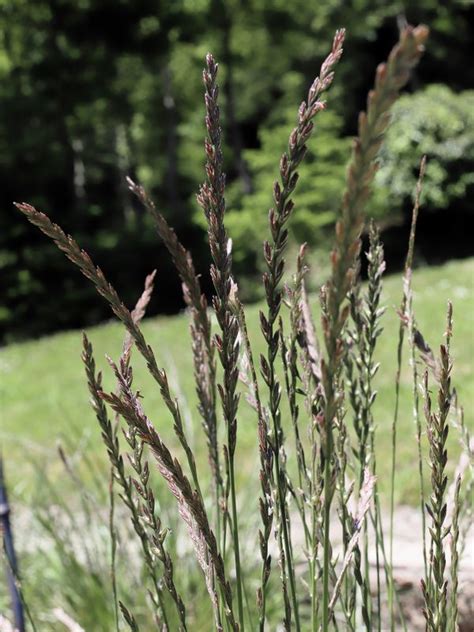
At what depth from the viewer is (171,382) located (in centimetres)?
709

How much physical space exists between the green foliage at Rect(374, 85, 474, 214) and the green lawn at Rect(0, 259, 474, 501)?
2.98m

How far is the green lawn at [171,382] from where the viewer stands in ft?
13.9

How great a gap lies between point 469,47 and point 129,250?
1197cm

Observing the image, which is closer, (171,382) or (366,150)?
(366,150)

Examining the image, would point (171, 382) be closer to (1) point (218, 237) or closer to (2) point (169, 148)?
(1) point (218, 237)

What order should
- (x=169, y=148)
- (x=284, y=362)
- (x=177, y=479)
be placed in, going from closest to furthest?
(x=177, y=479) → (x=284, y=362) → (x=169, y=148)

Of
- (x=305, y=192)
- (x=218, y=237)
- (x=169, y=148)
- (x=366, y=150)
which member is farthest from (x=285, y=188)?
(x=169, y=148)

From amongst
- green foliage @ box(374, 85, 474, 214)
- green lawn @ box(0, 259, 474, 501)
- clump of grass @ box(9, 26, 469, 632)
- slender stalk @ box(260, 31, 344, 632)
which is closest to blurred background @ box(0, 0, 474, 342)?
green foliage @ box(374, 85, 474, 214)

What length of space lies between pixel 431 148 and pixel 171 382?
890cm

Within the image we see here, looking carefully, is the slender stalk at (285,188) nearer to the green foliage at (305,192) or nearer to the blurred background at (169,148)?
the blurred background at (169,148)

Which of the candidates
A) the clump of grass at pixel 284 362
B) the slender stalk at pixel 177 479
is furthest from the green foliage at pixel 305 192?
the slender stalk at pixel 177 479

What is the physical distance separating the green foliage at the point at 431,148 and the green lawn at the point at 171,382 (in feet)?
9.77

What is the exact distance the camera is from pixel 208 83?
0.66 meters

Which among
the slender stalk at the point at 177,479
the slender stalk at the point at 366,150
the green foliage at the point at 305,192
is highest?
the green foliage at the point at 305,192
